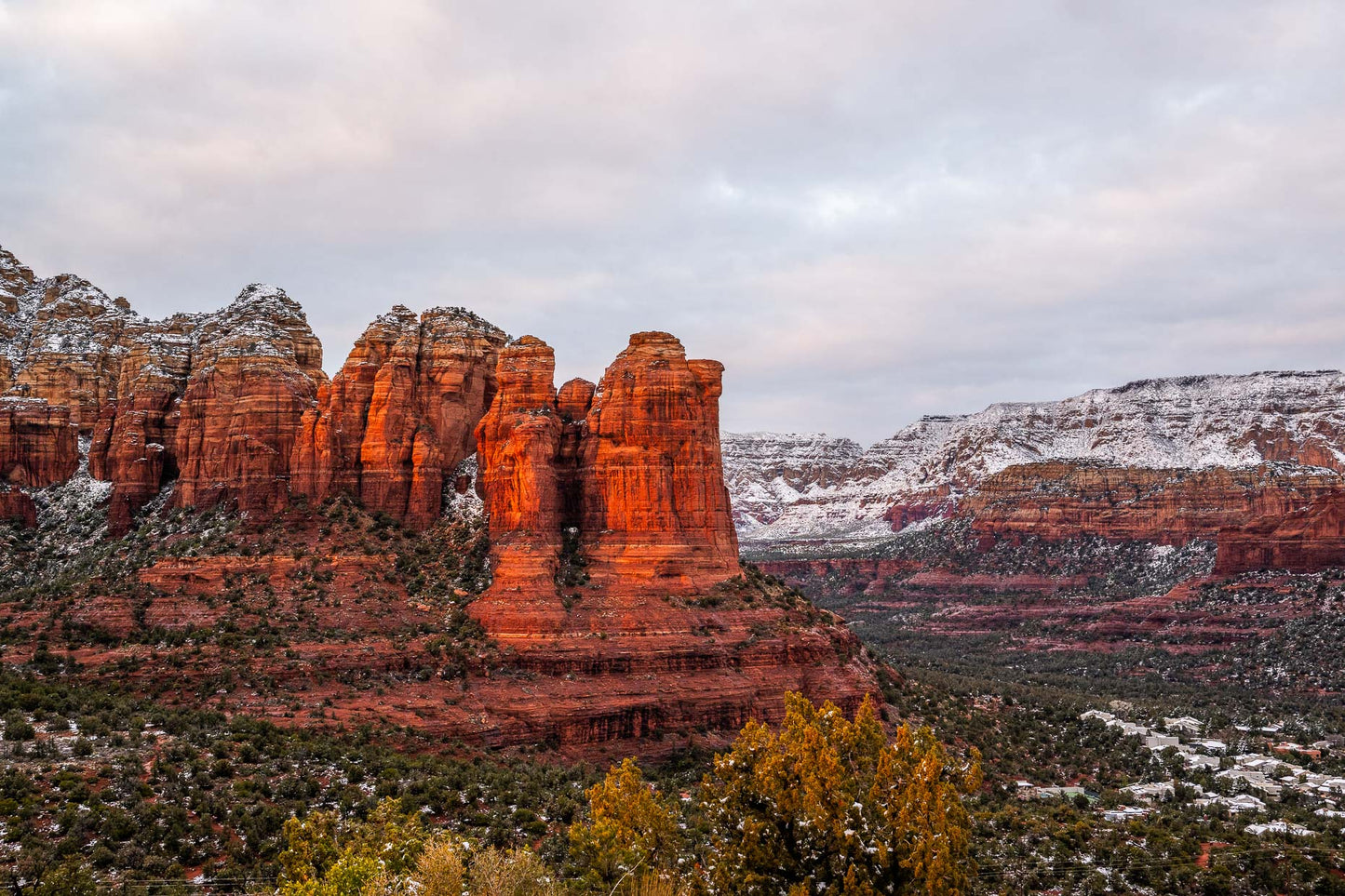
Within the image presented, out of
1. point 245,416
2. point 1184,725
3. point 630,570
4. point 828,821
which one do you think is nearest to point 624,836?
point 828,821

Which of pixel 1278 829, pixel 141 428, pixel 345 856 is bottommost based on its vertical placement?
pixel 1278 829

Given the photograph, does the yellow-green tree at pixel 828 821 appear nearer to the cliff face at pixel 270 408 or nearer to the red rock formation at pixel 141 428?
the cliff face at pixel 270 408

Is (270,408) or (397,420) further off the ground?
(270,408)

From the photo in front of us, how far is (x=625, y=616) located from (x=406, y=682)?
11466 mm

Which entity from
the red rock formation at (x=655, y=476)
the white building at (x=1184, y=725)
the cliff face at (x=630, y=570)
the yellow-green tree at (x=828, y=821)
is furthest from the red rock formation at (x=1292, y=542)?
the yellow-green tree at (x=828, y=821)

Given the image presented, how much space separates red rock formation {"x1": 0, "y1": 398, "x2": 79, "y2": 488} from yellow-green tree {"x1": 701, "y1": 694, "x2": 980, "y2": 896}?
57.1m

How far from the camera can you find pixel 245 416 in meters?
54.7

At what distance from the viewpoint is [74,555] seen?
54.3m

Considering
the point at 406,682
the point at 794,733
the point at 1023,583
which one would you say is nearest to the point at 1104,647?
the point at 1023,583

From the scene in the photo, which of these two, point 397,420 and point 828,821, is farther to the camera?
point 397,420

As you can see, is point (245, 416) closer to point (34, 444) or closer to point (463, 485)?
point (463, 485)

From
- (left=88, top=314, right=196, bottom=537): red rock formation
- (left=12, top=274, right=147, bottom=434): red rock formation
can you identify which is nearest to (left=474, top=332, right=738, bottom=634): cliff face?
(left=88, top=314, right=196, bottom=537): red rock formation

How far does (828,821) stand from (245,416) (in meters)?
47.0

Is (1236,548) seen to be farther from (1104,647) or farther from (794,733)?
(794,733)
